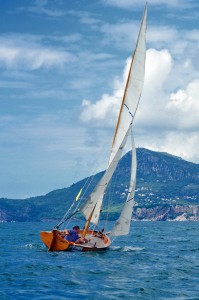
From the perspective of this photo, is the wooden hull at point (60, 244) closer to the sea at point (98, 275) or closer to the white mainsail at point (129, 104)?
the sea at point (98, 275)

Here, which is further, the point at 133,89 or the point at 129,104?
the point at 129,104

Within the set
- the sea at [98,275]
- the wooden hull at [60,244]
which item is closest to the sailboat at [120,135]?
the wooden hull at [60,244]

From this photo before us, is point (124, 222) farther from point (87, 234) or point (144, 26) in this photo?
point (144, 26)

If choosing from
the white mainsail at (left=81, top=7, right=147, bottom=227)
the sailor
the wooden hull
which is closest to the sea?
the wooden hull

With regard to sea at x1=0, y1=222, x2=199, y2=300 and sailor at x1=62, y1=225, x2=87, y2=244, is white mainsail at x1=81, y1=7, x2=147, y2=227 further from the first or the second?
sea at x1=0, y1=222, x2=199, y2=300

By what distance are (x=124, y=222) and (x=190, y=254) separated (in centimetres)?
856

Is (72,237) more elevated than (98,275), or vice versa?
(72,237)

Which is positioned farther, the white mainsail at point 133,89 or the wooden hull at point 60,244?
the white mainsail at point 133,89

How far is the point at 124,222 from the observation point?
5812cm

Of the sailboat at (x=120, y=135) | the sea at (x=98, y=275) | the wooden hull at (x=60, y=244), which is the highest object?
the sailboat at (x=120, y=135)

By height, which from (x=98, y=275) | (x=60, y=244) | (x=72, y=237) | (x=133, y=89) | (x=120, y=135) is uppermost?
(x=133, y=89)

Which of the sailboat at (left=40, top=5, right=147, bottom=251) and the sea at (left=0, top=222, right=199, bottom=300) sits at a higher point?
the sailboat at (left=40, top=5, right=147, bottom=251)

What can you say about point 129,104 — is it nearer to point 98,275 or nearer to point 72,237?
point 72,237

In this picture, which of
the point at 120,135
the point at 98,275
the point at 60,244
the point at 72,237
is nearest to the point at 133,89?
the point at 120,135
